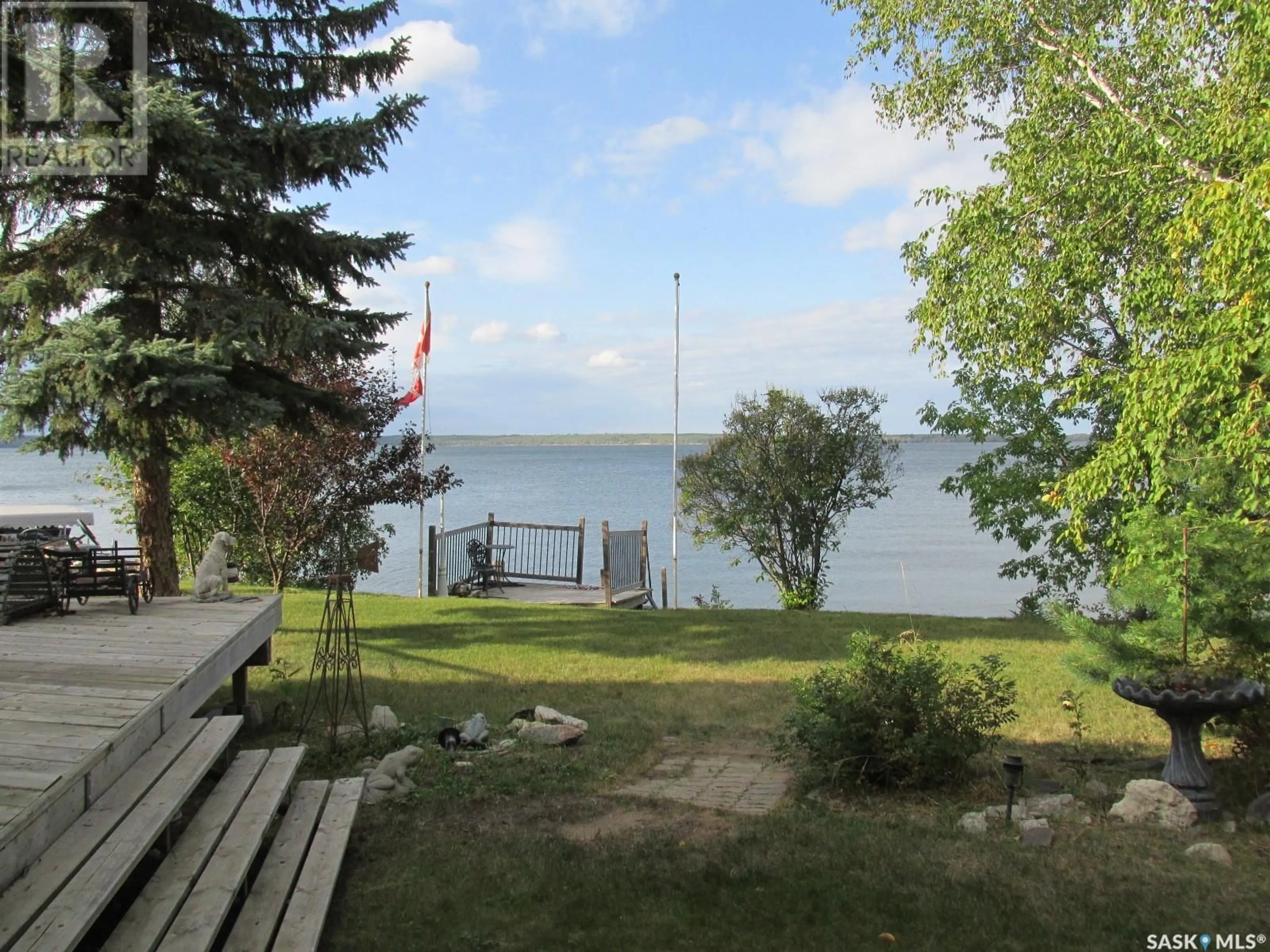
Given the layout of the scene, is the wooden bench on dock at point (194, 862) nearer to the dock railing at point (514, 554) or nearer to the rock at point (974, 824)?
the rock at point (974, 824)

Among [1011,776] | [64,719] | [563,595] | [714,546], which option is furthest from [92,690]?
[714,546]

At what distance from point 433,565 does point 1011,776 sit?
1356 centimetres

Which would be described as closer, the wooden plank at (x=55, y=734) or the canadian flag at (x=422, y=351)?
the wooden plank at (x=55, y=734)

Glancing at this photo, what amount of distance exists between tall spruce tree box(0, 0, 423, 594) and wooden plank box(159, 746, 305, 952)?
175 inches

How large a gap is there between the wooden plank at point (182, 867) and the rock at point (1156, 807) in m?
4.15

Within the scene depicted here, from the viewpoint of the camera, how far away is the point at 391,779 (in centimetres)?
544

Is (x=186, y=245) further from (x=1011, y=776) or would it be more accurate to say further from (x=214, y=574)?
(x=1011, y=776)

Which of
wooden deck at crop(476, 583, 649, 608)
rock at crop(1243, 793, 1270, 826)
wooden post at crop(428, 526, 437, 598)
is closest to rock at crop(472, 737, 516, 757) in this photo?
rock at crop(1243, 793, 1270, 826)

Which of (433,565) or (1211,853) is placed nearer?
(1211,853)

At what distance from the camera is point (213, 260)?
952cm

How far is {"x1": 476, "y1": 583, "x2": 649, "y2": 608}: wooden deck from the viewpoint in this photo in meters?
16.3

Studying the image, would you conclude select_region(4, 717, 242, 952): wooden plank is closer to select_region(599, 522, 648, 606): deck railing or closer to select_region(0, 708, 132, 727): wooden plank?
select_region(0, 708, 132, 727): wooden plank

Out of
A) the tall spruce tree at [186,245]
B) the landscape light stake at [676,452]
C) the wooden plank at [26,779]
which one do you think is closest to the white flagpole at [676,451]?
the landscape light stake at [676,452]

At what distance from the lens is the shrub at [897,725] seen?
5387 mm
